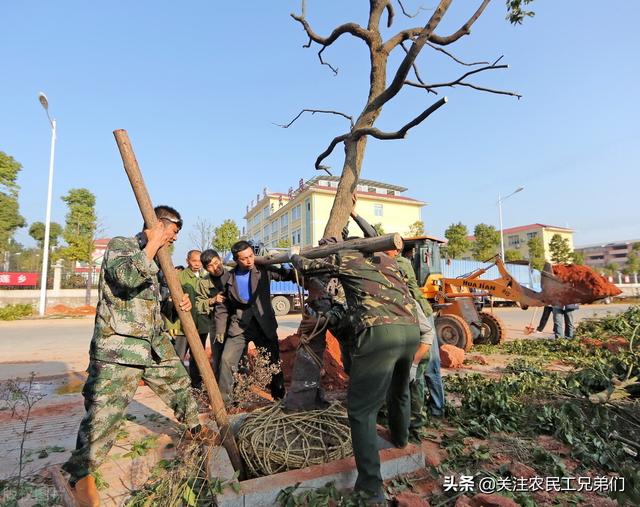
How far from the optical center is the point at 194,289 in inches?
199

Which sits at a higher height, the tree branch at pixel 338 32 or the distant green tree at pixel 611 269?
the tree branch at pixel 338 32

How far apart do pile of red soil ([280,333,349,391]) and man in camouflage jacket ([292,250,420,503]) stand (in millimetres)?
2261

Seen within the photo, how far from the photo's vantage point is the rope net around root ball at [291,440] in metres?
2.63

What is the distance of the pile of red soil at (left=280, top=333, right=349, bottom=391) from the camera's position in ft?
16.6

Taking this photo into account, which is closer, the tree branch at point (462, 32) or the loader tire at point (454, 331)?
the tree branch at point (462, 32)

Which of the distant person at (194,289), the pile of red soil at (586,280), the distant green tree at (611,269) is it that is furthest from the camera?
the distant green tree at (611,269)

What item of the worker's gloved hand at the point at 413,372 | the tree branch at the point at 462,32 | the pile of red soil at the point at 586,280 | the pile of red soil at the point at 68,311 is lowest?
the pile of red soil at the point at 68,311

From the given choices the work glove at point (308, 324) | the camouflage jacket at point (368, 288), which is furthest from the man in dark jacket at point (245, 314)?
the camouflage jacket at point (368, 288)

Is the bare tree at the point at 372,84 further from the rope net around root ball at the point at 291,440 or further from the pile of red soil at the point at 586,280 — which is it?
the pile of red soil at the point at 586,280

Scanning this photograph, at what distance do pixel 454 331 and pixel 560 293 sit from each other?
2.63 meters

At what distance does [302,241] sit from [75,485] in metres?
38.0

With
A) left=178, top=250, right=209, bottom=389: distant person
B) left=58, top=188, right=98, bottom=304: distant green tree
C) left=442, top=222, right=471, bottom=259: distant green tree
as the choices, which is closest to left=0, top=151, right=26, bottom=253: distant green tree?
left=58, top=188, right=98, bottom=304: distant green tree

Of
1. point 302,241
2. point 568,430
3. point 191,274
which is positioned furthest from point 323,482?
point 302,241

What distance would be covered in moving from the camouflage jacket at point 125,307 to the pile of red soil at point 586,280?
27.3ft
